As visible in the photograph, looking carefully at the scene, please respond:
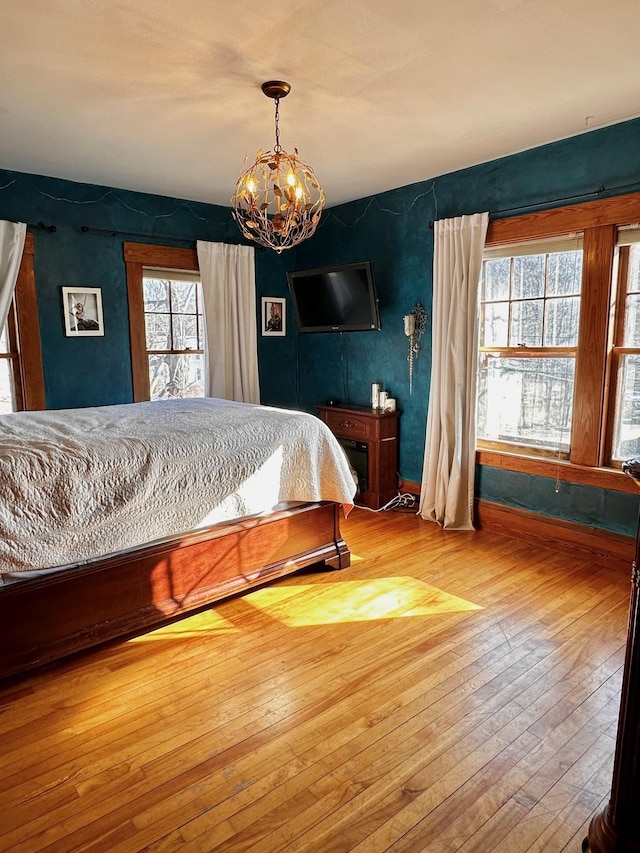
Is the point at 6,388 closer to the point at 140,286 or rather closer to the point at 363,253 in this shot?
the point at 140,286

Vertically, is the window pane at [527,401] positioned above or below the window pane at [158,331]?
below

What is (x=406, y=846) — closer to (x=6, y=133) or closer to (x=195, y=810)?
(x=195, y=810)

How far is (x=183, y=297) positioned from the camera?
490 cm

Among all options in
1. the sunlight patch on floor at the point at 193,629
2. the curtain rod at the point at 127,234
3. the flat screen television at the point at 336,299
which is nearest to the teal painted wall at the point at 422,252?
the flat screen television at the point at 336,299

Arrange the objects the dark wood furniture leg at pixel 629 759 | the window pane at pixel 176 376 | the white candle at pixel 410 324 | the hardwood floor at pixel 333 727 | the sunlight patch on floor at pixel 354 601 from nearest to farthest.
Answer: the dark wood furniture leg at pixel 629 759 → the hardwood floor at pixel 333 727 → the sunlight patch on floor at pixel 354 601 → the white candle at pixel 410 324 → the window pane at pixel 176 376

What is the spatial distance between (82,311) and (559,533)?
155 inches

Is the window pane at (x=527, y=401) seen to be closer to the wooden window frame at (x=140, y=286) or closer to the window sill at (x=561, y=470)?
the window sill at (x=561, y=470)

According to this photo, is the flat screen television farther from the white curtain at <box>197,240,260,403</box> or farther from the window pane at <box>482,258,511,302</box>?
the window pane at <box>482,258,511,302</box>

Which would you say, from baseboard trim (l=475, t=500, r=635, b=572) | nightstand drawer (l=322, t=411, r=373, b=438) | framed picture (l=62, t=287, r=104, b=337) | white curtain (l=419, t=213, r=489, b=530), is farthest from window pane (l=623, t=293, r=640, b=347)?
framed picture (l=62, t=287, r=104, b=337)

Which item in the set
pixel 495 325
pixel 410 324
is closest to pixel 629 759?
pixel 495 325

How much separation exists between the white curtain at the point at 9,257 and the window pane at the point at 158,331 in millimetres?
1066

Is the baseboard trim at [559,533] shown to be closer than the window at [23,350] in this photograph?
Yes

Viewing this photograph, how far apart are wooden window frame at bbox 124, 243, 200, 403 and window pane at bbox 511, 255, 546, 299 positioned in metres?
2.78

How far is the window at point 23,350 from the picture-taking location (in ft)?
13.2
